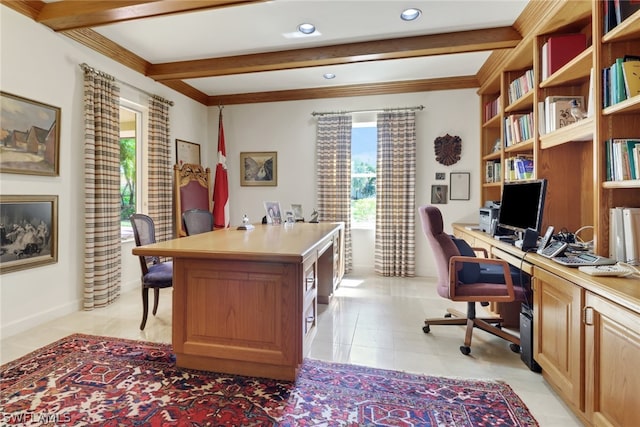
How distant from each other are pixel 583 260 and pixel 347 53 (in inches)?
111

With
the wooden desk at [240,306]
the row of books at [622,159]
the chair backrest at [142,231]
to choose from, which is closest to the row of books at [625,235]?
the row of books at [622,159]

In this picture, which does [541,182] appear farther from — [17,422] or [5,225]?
[5,225]

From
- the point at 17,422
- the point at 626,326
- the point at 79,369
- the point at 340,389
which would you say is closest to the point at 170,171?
the point at 79,369

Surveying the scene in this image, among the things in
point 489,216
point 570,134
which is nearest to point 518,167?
point 489,216

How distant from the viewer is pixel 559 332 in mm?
1708

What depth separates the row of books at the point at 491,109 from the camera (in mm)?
3847

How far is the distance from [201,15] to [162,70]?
1.39m

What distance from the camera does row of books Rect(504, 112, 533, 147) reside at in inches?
117

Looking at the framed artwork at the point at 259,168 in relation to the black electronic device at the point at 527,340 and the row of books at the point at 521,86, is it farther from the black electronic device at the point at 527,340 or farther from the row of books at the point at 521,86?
the black electronic device at the point at 527,340

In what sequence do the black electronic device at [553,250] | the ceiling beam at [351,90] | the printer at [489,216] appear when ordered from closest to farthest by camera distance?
→ the black electronic device at [553,250] < the printer at [489,216] < the ceiling beam at [351,90]

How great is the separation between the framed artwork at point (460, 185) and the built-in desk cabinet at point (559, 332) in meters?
2.68

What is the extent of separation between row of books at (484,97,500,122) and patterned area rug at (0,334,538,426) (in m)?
3.21

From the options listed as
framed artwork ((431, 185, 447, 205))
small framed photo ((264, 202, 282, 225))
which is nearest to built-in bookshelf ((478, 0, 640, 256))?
framed artwork ((431, 185, 447, 205))

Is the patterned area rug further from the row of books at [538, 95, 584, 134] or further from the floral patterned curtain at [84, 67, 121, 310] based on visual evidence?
the row of books at [538, 95, 584, 134]
